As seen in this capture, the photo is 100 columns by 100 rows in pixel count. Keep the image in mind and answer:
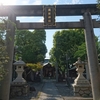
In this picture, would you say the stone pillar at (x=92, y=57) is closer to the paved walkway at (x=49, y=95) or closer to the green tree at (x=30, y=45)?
the paved walkway at (x=49, y=95)

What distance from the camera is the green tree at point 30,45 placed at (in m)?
24.9

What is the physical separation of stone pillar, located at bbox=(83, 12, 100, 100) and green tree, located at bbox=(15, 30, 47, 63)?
18003 millimetres

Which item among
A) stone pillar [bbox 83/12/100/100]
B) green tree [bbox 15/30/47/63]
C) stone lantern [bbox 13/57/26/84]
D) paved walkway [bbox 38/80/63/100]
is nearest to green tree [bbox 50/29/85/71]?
green tree [bbox 15/30/47/63]

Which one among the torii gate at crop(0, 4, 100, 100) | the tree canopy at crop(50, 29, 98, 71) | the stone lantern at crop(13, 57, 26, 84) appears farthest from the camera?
the tree canopy at crop(50, 29, 98, 71)

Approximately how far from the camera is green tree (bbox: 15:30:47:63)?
24.9 metres

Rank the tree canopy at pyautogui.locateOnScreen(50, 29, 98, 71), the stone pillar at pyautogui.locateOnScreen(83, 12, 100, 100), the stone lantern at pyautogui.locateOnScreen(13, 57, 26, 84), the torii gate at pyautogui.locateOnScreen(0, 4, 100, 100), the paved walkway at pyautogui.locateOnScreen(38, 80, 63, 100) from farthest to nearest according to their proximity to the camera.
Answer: the tree canopy at pyautogui.locateOnScreen(50, 29, 98, 71) → the stone lantern at pyautogui.locateOnScreen(13, 57, 26, 84) → the paved walkway at pyautogui.locateOnScreen(38, 80, 63, 100) → the torii gate at pyautogui.locateOnScreen(0, 4, 100, 100) → the stone pillar at pyautogui.locateOnScreen(83, 12, 100, 100)

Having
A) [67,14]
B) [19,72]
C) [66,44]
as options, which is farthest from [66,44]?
[67,14]

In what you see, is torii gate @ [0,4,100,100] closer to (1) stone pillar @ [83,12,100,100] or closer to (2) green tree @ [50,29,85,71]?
(1) stone pillar @ [83,12,100,100]

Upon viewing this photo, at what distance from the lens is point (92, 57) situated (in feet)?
23.3

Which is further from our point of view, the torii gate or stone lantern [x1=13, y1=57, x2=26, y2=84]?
stone lantern [x1=13, y1=57, x2=26, y2=84]

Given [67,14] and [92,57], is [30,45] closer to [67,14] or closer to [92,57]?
[67,14]

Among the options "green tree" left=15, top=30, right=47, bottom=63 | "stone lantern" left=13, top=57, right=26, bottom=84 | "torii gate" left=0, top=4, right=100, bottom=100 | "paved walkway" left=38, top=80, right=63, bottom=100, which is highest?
"green tree" left=15, top=30, right=47, bottom=63

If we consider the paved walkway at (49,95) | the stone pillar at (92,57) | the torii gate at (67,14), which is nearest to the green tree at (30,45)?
the paved walkway at (49,95)

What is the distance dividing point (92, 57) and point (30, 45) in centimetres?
1971
